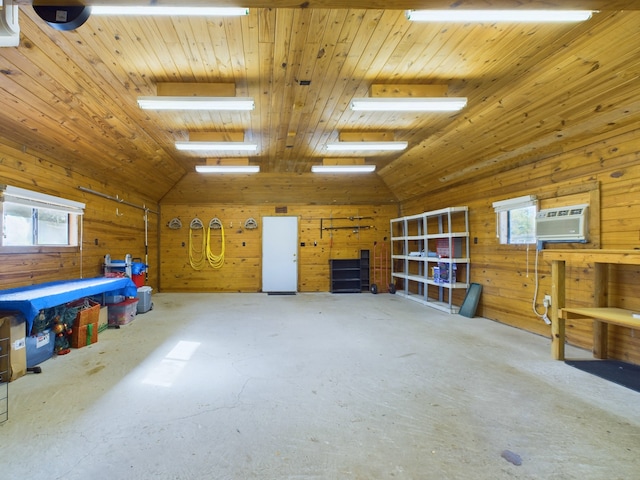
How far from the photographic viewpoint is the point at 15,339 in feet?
8.79

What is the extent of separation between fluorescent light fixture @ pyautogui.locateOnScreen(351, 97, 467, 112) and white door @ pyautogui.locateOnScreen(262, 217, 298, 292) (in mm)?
5057

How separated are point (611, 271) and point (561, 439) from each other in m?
2.33

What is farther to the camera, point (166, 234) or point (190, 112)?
point (166, 234)

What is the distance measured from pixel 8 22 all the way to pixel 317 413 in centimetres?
302

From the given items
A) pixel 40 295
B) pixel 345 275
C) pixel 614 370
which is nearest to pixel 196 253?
pixel 345 275

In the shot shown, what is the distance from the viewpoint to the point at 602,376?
272cm

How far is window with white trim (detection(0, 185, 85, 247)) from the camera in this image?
3469 mm

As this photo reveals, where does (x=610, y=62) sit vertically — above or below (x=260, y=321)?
above

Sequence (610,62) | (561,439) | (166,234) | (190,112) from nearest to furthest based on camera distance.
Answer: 1. (561,439)
2. (610,62)
3. (190,112)
4. (166,234)

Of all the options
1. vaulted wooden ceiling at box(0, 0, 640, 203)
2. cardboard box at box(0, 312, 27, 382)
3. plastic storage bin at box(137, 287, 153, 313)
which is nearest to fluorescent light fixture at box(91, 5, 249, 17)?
vaulted wooden ceiling at box(0, 0, 640, 203)

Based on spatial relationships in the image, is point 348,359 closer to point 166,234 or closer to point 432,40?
point 432,40

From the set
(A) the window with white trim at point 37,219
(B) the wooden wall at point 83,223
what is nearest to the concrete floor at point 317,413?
(B) the wooden wall at point 83,223

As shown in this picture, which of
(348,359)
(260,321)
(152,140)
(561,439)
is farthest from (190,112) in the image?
(561,439)

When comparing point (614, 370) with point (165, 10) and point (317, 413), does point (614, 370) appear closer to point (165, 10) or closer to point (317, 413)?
point (317, 413)
